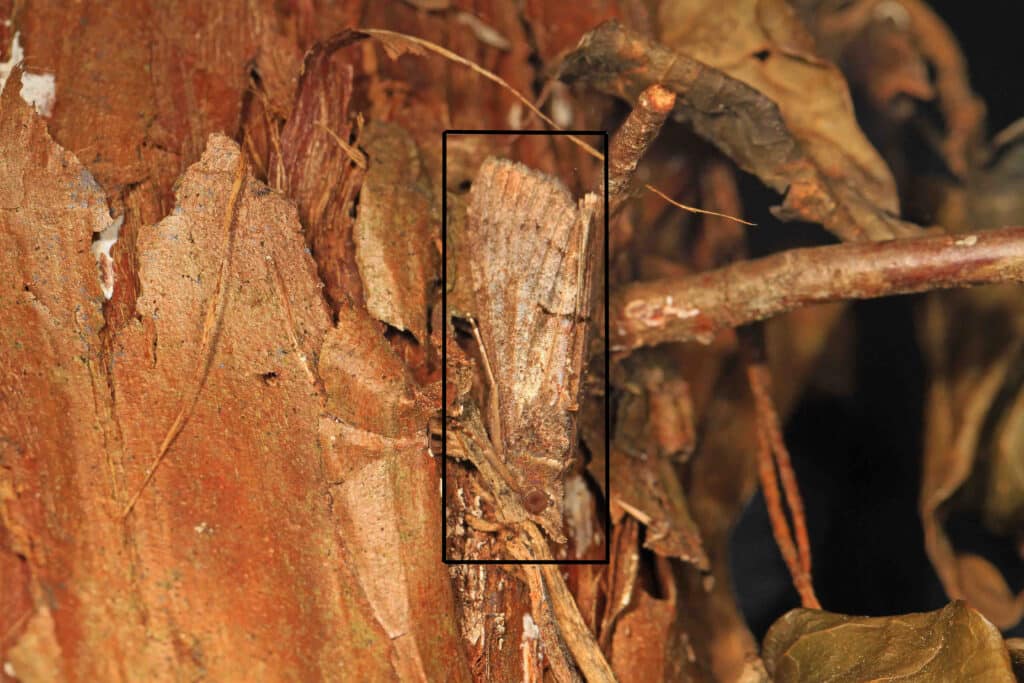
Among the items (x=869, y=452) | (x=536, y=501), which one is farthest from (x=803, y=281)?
(x=869, y=452)

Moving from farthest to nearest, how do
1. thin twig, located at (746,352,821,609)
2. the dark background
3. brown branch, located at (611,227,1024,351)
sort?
the dark background → thin twig, located at (746,352,821,609) → brown branch, located at (611,227,1024,351)

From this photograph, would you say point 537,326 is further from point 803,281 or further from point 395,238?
point 803,281

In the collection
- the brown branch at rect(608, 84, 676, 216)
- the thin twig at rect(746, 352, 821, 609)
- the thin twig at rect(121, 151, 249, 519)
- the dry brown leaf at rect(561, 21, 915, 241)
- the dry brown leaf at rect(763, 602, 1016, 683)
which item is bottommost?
the dry brown leaf at rect(763, 602, 1016, 683)

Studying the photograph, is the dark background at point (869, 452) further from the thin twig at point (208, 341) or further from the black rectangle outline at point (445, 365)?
the thin twig at point (208, 341)

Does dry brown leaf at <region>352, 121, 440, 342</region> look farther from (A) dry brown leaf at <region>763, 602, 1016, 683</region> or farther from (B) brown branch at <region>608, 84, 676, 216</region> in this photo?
(A) dry brown leaf at <region>763, 602, 1016, 683</region>

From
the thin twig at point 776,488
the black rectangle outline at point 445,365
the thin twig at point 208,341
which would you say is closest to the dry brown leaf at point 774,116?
the black rectangle outline at point 445,365

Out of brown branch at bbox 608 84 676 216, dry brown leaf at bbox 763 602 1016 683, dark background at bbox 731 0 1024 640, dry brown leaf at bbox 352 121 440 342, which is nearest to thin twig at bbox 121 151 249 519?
dry brown leaf at bbox 352 121 440 342

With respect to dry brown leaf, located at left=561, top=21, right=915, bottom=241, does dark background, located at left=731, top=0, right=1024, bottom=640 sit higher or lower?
lower
